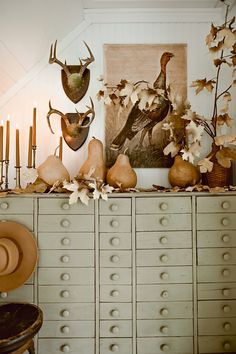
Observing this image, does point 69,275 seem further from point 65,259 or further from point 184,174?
point 184,174

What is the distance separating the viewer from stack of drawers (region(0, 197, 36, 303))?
2.17 m

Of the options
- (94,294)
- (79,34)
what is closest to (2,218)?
(94,294)

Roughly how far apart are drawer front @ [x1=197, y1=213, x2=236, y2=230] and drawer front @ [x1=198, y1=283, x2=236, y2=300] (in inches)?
15.1

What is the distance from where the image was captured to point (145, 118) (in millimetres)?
2623

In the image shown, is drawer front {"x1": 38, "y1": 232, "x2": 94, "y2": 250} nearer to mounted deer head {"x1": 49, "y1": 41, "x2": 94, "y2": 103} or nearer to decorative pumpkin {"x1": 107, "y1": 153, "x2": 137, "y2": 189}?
decorative pumpkin {"x1": 107, "y1": 153, "x2": 137, "y2": 189}

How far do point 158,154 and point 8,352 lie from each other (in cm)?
170

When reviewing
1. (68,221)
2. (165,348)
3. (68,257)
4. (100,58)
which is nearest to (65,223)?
(68,221)

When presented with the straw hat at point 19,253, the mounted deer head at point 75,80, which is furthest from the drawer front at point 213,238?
the mounted deer head at point 75,80

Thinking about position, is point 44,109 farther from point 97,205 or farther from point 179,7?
point 179,7

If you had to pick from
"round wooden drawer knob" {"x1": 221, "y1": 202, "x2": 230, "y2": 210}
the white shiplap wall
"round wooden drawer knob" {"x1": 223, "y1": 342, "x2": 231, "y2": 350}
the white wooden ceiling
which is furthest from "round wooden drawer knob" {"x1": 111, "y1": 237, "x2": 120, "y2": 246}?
the white wooden ceiling

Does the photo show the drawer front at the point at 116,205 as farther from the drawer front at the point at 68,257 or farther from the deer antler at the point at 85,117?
the deer antler at the point at 85,117

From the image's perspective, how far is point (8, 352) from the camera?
5.37 ft

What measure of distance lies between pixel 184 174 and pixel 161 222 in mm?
392

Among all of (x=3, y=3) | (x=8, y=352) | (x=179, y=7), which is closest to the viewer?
(x=8, y=352)
